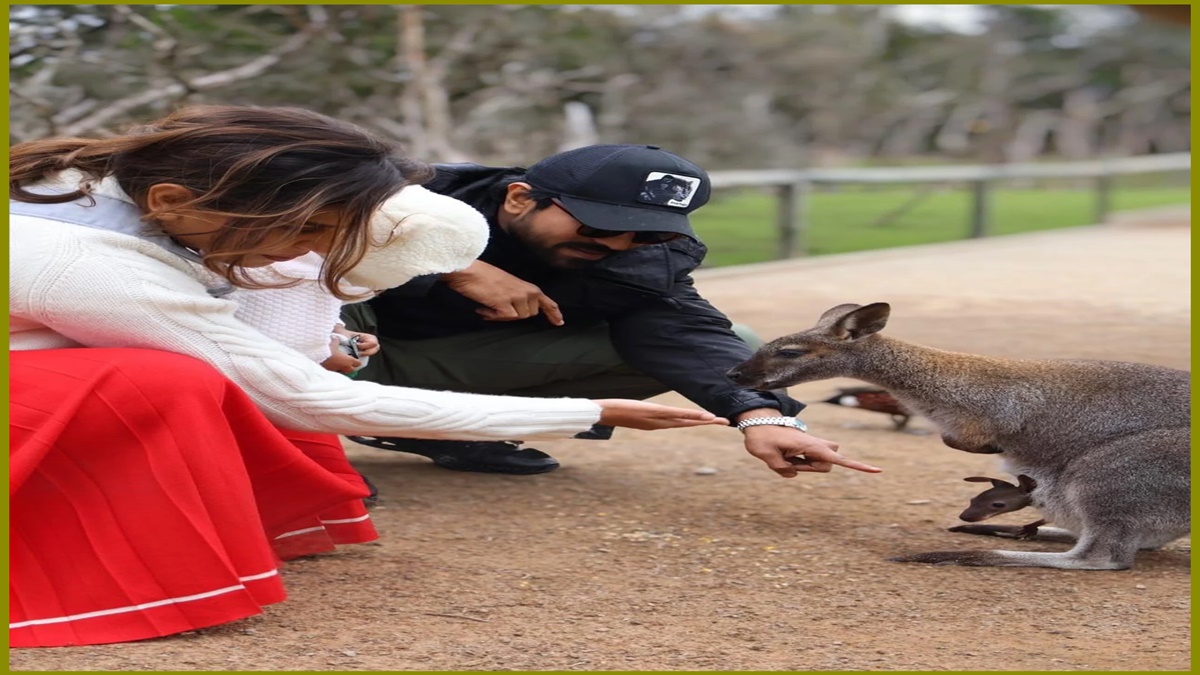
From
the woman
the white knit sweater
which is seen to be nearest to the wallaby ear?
the white knit sweater

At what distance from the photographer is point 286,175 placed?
6.97 feet

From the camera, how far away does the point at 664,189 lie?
2.85 metres

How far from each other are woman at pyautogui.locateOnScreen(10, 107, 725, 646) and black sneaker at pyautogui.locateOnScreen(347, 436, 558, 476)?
128 centimetres

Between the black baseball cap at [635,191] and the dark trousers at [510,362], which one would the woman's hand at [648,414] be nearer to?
the black baseball cap at [635,191]

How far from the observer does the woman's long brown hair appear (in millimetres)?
2111

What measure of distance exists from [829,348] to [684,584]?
2.58ft

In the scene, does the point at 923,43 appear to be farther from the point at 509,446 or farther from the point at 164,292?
the point at 164,292

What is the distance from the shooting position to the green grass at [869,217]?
950 cm

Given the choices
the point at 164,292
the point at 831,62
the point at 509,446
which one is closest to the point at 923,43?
the point at 831,62

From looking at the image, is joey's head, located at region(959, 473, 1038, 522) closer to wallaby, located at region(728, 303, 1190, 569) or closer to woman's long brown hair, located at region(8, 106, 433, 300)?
wallaby, located at region(728, 303, 1190, 569)

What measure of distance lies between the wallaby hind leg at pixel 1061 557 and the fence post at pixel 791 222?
6.42m

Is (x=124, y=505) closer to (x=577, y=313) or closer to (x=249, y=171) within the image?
(x=249, y=171)

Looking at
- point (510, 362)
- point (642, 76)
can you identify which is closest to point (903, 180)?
point (642, 76)

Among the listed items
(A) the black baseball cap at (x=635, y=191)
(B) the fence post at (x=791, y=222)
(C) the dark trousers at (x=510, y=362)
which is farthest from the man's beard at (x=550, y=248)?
(B) the fence post at (x=791, y=222)
